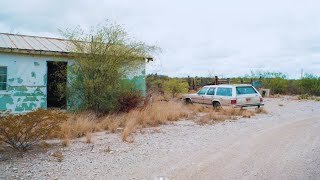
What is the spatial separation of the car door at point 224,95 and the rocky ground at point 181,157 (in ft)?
17.0

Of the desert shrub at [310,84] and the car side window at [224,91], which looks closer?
the car side window at [224,91]

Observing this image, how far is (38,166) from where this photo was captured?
663 centimetres

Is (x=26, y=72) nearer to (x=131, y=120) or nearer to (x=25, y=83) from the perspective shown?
(x=25, y=83)

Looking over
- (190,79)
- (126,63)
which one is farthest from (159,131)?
(190,79)

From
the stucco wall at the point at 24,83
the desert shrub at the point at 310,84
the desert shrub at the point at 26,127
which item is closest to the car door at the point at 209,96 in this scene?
the stucco wall at the point at 24,83

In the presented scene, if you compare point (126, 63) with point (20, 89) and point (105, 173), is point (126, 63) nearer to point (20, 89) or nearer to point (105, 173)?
point (20, 89)

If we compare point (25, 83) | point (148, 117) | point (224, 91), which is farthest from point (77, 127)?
point (224, 91)

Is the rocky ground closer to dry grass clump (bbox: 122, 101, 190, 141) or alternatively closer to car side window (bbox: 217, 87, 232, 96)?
dry grass clump (bbox: 122, 101, 190, 141)

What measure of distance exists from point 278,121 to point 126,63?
23.0 ft

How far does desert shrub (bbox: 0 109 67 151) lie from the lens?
766cm

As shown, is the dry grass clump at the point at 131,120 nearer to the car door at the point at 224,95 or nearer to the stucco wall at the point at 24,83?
the car door at the point at 224,95

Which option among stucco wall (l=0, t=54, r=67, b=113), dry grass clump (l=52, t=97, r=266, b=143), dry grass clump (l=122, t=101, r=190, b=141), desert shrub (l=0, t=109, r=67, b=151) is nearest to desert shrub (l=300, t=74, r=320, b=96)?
dry grass clump (l=52, t=97, r=266, b=143)

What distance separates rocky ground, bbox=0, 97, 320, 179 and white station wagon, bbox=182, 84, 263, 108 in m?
5.10

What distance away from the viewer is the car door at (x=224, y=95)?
16.0m
